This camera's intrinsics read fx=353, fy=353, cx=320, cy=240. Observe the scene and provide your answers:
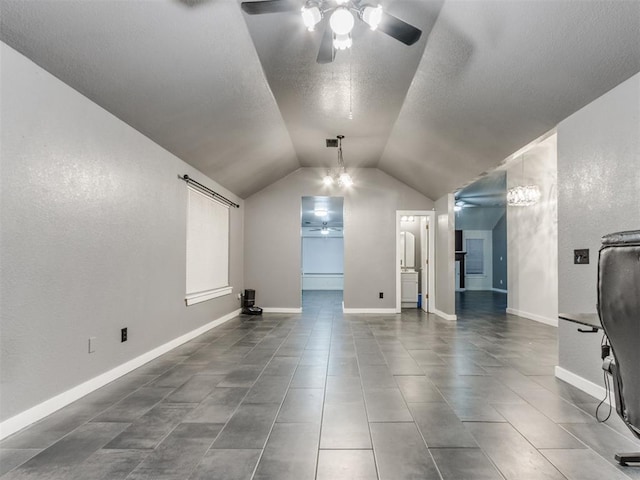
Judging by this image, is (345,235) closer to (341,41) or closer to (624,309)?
(341,41)

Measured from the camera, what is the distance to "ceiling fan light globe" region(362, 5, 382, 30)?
74.9 inches

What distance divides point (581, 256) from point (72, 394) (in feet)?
13.5

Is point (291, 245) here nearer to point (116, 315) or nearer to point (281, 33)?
point (116, 315)

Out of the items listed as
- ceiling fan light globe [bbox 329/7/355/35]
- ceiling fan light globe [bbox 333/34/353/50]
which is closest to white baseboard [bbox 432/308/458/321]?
ceiling fan light globe [bbox 333/34/353/50]

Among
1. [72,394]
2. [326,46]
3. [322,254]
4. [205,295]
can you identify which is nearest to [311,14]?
[326,46]

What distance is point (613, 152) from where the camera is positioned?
8.49 feet

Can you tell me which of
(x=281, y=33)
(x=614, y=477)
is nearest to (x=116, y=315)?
(x=281, y=33)

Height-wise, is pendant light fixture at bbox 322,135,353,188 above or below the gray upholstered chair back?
above

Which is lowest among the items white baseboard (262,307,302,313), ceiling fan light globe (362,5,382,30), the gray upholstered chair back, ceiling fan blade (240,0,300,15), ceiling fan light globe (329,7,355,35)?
white baseboard (262,307,302,313)

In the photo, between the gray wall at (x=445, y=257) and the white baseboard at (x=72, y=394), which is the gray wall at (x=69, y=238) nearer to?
the white baseboard at (x=72, y=394)

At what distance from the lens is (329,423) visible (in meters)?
2.29

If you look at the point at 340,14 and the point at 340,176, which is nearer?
the point at 340,14

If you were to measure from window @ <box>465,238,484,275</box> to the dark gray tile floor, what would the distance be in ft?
30.4

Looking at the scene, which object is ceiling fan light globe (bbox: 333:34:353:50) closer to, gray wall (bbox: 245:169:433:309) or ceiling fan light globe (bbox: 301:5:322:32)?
ceiling fan light globe (bbox: 301:5:322:32)
